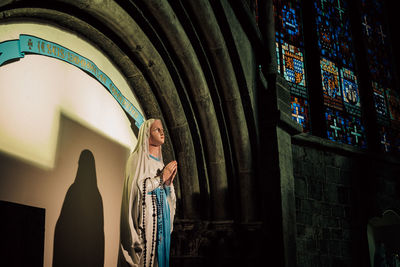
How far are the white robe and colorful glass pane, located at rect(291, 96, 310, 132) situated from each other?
4033 mm

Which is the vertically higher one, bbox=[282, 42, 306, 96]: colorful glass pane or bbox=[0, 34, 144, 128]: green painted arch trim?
bbox=[282, 42, 306, 96]: colorful glass pane

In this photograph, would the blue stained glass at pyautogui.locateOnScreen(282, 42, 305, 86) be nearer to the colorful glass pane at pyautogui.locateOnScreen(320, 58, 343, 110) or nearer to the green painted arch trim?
the colorful glass pane at pyautogui.locateOnScreen(320, 58, 343, 110)

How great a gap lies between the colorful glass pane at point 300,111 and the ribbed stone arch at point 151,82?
2.84 m

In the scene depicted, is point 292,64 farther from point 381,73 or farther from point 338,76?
point 381,73

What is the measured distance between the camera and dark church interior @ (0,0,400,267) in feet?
11.8

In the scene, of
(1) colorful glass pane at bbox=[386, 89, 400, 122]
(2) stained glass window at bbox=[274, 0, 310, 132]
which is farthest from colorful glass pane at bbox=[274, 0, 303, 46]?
(1) colorful glass pane at bbox=[386, 89, 400, 122]

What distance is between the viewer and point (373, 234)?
22.5ft

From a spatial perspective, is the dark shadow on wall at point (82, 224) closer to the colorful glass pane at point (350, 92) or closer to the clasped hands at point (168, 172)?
the clasped hands at point (168, 172)

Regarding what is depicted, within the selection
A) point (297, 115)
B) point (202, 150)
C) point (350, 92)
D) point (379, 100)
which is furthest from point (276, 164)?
point (379, 100)

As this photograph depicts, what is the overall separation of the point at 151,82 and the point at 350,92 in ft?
15.4

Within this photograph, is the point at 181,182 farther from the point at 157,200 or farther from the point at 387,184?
the point at 387,184

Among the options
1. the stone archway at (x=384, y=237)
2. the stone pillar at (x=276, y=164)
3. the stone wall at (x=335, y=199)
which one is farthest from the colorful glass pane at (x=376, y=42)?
the stone pillar at (x=276, y=164)

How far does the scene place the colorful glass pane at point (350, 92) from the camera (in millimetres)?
8141

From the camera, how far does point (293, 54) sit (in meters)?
7.72
